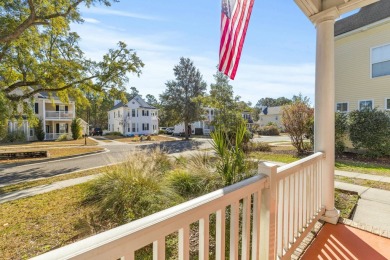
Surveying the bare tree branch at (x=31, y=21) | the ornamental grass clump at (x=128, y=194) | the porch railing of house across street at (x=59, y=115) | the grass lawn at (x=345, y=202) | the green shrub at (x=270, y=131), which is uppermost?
the bare tree branch at (x=31, y=21)

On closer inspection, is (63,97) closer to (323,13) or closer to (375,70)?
(323,13)

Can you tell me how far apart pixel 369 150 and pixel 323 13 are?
9324mm

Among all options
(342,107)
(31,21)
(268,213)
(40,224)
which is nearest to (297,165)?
(268,213)

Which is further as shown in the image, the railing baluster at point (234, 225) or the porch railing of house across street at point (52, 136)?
the porch railing of house across street at point (52, 136)

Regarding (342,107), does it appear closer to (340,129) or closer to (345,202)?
(340,129)

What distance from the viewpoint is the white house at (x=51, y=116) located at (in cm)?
2558

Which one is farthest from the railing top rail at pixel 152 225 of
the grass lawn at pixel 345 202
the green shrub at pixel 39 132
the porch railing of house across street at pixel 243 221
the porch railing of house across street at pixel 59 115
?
the porch railing of house across street at pixel 59 115

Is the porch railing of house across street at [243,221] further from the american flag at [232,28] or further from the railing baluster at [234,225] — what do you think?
the american flag at [232,28]

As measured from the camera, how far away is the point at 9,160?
40.7 ft

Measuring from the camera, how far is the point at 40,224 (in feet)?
12.5

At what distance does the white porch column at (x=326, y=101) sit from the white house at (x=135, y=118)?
3472 cm

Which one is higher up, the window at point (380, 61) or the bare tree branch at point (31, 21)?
the bare tree branch at point (31, 21)

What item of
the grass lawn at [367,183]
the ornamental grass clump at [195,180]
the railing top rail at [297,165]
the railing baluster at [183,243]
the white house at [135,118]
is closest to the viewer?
the railing baluster at [183,243]

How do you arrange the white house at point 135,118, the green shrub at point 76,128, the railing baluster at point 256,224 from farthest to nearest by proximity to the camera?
the white house at point 135,118, the green shrub at point 76,128, the railing baluster at point 256,224
